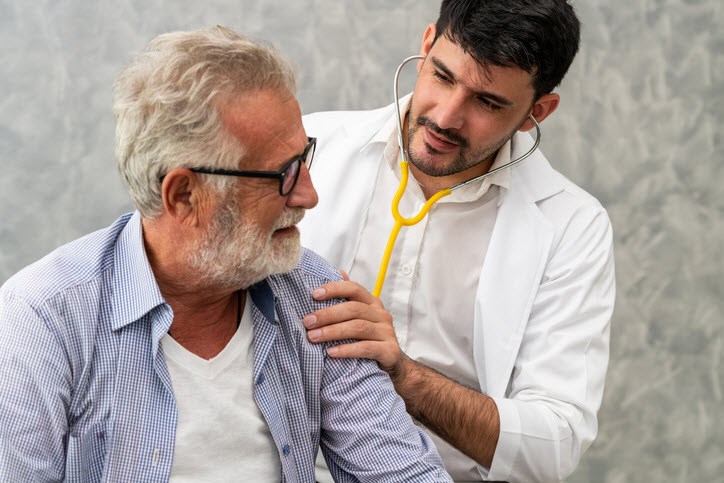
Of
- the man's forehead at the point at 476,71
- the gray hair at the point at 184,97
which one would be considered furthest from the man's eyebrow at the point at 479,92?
the gray hair at the point at 184,97

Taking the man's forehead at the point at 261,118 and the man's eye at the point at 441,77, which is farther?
the man's eye at the point at 441,77

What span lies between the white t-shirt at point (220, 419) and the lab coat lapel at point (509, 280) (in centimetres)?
65

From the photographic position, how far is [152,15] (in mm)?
2549

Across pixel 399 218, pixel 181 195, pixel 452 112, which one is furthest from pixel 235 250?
pixel 452 112

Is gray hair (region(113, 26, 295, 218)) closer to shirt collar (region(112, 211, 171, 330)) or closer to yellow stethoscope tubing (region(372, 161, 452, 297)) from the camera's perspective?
shirt collar (region(112, 211, 171, 330))

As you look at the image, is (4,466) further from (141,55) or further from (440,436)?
(440,436)

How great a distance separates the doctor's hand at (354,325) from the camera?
1768 mm

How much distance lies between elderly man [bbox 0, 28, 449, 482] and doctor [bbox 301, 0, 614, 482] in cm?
35

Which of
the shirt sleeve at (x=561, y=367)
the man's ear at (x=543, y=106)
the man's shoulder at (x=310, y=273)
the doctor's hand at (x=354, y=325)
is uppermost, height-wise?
the man's ear at (x=543, y=106)

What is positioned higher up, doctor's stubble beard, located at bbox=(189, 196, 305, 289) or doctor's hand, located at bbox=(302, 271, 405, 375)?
doctor's stubble beard, located at bbox=(189, 196, 305, 289)

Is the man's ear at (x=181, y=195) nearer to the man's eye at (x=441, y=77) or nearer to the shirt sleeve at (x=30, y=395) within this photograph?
the shirt sleeve at (x=30, y=395)

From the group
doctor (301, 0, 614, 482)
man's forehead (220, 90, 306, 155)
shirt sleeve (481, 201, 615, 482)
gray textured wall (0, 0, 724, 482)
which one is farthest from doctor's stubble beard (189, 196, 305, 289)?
gray textured wall (0, 0, 724, 482)

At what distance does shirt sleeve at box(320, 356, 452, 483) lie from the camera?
1.73 metres

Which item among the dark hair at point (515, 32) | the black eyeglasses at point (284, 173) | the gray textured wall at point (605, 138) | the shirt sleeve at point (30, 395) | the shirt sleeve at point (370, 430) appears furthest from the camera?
the gray textured wall at point (605, 138)
